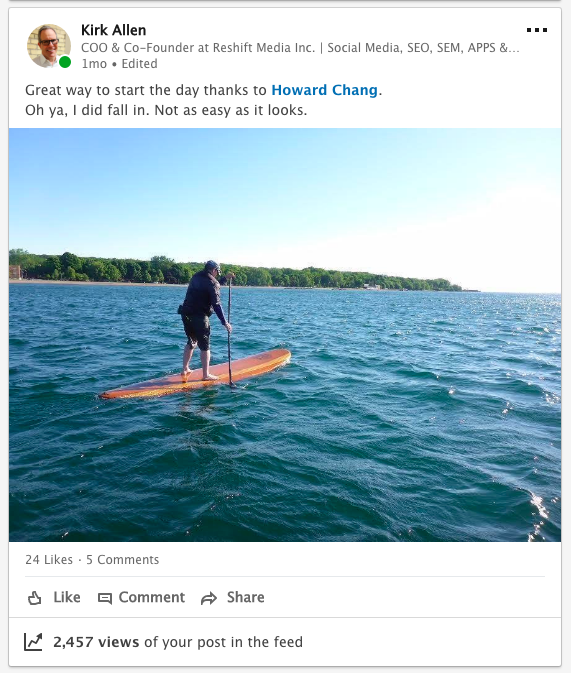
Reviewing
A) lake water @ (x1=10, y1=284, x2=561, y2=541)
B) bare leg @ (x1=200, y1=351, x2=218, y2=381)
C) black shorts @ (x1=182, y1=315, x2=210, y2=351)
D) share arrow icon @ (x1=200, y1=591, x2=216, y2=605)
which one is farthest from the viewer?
bare leg @ (x1=200, y1=351, x2=218, y2=381)

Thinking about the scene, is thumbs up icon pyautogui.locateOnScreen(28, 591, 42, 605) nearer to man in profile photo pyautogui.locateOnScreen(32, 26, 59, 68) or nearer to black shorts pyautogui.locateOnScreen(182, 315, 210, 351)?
black shorts pyautogui.locateOnScreen(182, 315, 210, 351)

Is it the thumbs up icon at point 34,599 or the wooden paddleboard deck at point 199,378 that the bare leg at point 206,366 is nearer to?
the wooden paddleboard deck at point 199,378

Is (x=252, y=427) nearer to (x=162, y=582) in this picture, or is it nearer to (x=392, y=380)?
(x=162, y=582)

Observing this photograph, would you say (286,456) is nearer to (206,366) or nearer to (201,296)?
(206,366)

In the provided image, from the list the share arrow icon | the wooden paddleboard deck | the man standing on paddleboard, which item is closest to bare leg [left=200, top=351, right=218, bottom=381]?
the wooden paddleboard deck

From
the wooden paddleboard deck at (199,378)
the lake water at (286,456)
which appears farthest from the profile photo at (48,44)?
the wooden paddleboard deck at (199,378)

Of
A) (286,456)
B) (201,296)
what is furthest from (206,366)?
(286,456)

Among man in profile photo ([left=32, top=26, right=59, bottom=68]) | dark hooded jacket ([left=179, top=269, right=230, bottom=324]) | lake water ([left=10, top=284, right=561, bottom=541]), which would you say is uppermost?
man in profile photo ([left=32, top=26, right=59, bottom=68])
